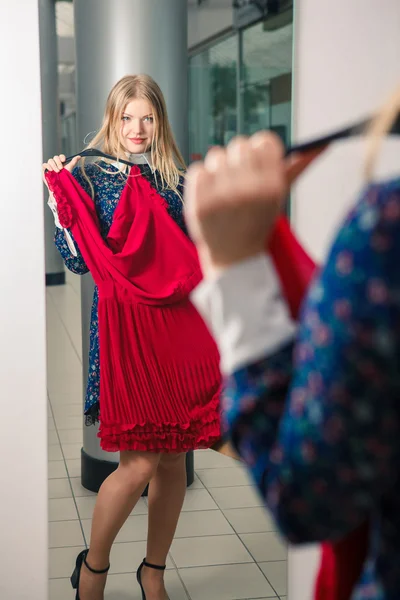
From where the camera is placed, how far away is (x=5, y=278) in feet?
6.41

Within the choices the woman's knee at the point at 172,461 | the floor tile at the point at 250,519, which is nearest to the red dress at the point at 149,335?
the woman's knee at the point at 172,461

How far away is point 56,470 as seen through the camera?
208 cm

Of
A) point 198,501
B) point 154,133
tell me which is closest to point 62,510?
point 198,501

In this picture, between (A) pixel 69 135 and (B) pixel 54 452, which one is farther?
(B) pixel 54 452

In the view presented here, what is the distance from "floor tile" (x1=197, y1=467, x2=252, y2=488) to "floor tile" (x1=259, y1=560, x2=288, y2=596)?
229mm

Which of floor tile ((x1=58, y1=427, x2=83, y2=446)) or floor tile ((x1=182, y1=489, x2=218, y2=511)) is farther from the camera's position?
floor tile ((x1=182, y1=489, x2=218, y2=511))

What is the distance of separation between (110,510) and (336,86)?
1.24 m

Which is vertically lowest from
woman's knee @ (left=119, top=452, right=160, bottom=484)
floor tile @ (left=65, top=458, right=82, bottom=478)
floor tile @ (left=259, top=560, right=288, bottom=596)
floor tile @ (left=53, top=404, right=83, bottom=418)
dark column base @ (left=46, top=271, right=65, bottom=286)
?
floor tile @ (left=259, top=560, right=288, bottom=596)

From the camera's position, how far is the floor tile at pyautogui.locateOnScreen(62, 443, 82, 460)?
6.93 feet

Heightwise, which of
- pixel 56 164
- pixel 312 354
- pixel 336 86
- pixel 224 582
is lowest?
pixel 224 582

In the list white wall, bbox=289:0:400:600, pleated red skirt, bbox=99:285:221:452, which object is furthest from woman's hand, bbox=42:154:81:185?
white wall, bbox=289:0:400:600

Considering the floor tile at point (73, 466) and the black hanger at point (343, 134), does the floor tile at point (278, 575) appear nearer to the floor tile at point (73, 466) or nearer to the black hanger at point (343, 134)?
the floor tile at point (73, 466)

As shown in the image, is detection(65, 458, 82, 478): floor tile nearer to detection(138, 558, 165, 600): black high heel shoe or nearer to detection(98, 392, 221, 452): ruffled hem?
detection(98, 392, 221, 452): ruffled hem

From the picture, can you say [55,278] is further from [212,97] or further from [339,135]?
[212,97]
